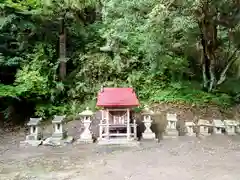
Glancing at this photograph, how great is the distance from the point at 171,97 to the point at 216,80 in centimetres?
199

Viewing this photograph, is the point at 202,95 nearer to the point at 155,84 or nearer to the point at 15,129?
the point at 155,84

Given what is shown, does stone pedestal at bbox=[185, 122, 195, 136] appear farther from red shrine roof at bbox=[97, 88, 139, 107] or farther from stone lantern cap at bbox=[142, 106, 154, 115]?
red shrine roof at bbox=[97, 88, 139, 107]


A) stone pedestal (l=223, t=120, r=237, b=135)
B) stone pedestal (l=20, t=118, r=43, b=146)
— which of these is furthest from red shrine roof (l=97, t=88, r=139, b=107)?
stone pedestal (l=223, t=120, r=237, b=135)

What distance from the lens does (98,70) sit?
11.8m

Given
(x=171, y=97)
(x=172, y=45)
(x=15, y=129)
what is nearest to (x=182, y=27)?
(x=172, y=45)

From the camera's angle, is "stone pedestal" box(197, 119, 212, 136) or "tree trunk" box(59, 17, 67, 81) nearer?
"stone pedestal" box(197, 119, 212, 136)

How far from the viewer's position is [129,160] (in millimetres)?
7250

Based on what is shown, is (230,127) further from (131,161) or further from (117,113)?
(131,161)

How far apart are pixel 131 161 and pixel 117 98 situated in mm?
2125

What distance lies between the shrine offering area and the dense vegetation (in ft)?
8.00

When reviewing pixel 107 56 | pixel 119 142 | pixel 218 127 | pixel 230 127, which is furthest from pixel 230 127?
pixel 107 56

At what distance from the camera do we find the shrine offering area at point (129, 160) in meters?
6.24

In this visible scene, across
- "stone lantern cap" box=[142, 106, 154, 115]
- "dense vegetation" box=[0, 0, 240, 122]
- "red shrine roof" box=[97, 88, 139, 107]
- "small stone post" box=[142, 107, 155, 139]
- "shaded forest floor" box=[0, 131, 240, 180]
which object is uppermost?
"dense vegetation" box=[0, 0, 240, 122]

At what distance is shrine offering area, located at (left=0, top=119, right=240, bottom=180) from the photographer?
6.24 m
